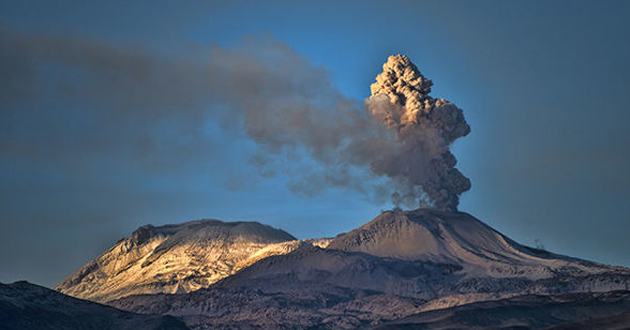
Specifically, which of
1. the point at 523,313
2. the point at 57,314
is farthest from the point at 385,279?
the point at 57,314

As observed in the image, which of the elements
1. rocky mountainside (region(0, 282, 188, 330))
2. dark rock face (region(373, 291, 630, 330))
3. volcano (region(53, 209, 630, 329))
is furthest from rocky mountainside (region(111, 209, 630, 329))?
rocky mountainside (region(0, 282, 188, 330))

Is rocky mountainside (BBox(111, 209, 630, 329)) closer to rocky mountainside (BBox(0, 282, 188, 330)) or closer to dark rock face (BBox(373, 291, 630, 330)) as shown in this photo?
dark rock face (BBox(373, 291, 630, 330))

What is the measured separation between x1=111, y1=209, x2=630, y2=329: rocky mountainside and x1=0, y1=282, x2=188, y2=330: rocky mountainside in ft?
73.9

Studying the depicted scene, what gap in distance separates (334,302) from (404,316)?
729 inches

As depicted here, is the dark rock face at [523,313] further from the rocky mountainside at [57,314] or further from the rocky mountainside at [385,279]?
the rocky mountainside at [57,314]

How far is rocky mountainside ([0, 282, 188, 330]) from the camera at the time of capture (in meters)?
117

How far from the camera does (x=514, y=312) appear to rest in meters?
131

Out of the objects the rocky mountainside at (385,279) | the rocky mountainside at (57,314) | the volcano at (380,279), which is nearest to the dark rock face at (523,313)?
the volcano at (380,279)

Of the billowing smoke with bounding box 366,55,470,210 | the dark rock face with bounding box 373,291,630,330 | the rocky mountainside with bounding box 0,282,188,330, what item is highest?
the billowing smoke with bounding box 366,55,470,210

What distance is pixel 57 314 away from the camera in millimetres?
122312

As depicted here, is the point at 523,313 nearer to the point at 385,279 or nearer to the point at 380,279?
the point at 385,279

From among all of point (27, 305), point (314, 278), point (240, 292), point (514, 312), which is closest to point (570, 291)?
point (514, 312)

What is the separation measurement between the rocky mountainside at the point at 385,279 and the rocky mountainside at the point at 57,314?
22521mm

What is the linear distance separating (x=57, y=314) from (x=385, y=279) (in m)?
63.5
